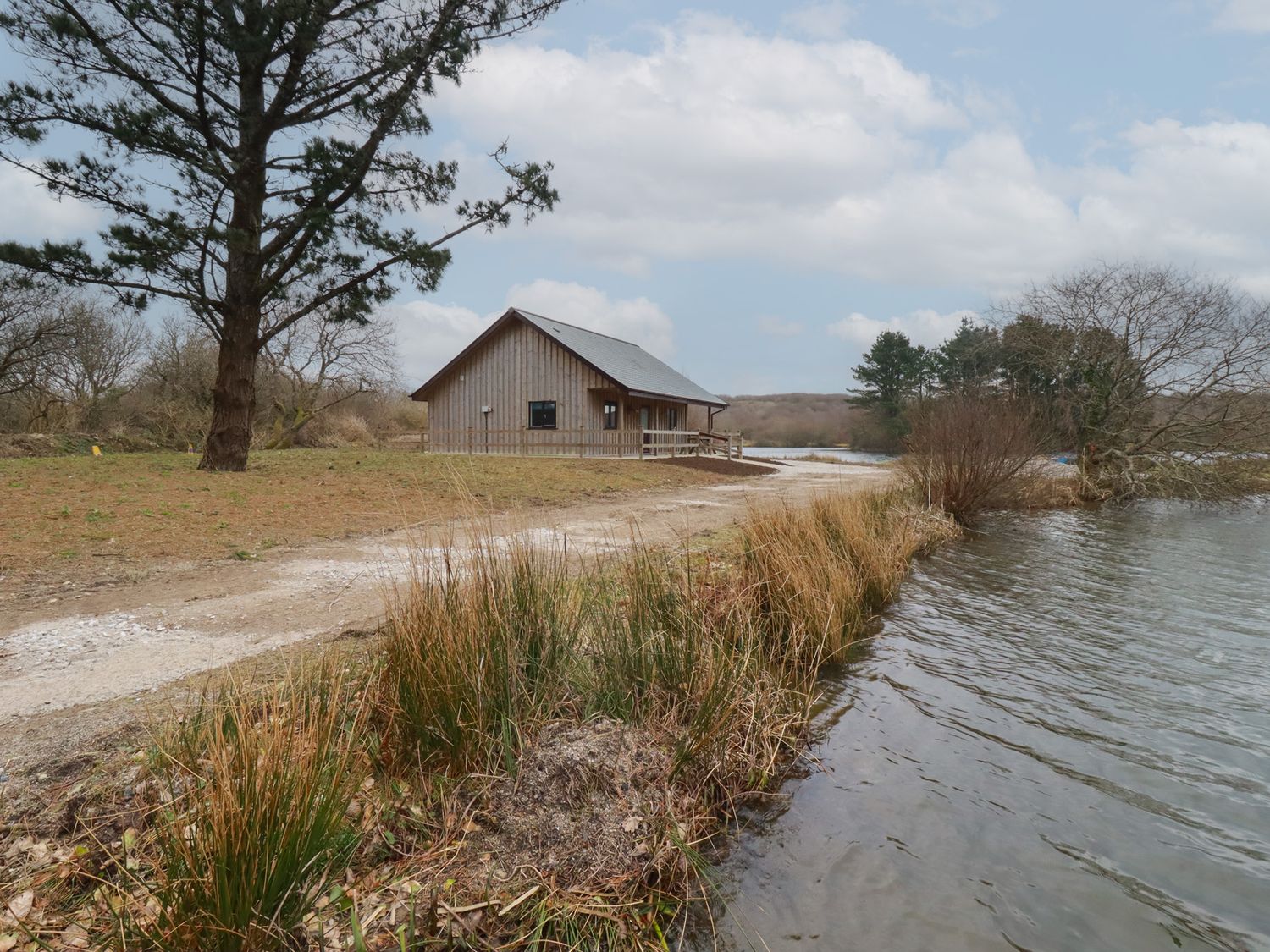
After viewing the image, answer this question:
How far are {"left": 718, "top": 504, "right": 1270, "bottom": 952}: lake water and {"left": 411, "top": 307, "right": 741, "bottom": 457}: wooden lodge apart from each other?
64.8ft

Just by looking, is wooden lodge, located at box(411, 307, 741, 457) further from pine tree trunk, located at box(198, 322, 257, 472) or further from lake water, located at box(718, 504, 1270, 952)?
lake water, located at box(718, 504, 1270, 952)

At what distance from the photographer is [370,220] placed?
45.1ft

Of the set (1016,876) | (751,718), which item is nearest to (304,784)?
(751,718)

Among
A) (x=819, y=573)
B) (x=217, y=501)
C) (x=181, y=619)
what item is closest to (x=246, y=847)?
(x=181, y=619)

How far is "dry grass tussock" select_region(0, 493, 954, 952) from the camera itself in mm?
1963

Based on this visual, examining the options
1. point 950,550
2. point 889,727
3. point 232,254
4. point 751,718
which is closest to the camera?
point 751,718

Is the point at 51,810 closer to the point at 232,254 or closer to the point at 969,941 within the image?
the point at 969,941

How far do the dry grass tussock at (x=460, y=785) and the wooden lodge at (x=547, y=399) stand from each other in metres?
21.5

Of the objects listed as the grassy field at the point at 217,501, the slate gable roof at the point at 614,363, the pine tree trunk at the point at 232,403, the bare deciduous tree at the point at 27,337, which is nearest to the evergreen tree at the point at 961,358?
the slate gable roof at the point at 614,363

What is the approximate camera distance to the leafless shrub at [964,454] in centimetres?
1251

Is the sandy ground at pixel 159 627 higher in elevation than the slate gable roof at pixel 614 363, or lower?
lower

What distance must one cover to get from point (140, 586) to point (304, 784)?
16.3 ft

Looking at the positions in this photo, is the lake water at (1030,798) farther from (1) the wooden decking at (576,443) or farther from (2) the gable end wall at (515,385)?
(2) the gable end wall at (515,385)

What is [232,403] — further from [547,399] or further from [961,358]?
[961,358]
